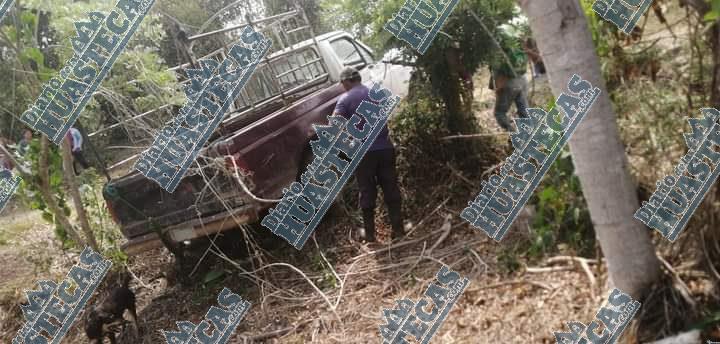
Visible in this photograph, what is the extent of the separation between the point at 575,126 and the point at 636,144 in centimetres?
85

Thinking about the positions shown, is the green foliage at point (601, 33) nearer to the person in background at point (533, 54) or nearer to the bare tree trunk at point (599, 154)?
the person in background at point (533, 54)

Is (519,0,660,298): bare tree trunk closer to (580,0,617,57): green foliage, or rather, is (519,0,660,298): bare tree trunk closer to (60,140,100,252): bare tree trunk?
(580,0,617,57): green foliage

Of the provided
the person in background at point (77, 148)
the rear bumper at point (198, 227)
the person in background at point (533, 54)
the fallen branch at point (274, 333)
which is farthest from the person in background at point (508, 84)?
the person in background at point (77, 148)

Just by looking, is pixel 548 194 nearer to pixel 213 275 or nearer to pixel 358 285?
pixel 358 285

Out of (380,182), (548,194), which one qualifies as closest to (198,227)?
(380,182)

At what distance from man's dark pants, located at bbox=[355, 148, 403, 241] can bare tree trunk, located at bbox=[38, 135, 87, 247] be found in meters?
2.79

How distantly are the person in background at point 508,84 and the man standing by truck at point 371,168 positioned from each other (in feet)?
4.54

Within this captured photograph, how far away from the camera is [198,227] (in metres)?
4.43

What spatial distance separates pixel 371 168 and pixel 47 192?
118 inches

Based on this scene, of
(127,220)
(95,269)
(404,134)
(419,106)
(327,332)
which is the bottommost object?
(95,269)

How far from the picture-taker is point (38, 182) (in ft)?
14.5

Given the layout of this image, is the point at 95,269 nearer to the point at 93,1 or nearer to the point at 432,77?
the point at 93,1

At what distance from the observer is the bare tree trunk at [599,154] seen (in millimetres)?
1993

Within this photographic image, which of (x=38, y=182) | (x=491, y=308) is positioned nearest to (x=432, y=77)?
(x=491, y=308)
